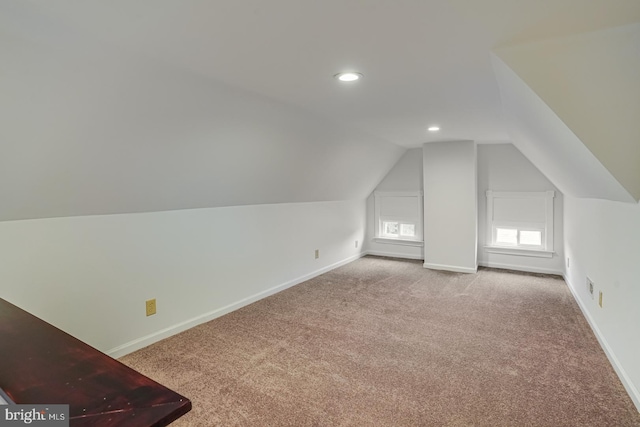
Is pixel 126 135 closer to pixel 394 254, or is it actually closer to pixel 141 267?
pixel 141 267

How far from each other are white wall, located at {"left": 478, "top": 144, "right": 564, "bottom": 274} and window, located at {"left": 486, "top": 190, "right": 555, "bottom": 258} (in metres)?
0.07

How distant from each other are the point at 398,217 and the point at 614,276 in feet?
12.6

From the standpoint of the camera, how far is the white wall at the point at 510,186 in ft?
16.4

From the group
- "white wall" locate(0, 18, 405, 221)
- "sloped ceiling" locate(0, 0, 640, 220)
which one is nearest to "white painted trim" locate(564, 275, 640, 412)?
"sloped ceiling" locate(0, 0, 640, 220)

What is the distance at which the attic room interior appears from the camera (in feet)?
4.92

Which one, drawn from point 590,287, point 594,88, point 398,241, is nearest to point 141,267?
point 594,88

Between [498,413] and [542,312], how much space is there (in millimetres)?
1980

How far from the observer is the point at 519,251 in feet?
17.1

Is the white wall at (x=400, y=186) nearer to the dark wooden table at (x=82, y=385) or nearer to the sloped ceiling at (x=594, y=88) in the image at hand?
the sloped ceiling at (x=594, y=88)

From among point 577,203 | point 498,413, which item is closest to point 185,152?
point 498,413

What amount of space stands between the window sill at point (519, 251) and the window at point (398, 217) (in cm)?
111

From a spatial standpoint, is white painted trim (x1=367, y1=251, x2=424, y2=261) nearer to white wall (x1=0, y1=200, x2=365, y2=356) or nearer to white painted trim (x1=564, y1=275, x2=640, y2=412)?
white wall (x1=0, y1=200, x2=365, y2=356)

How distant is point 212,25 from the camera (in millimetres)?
1526

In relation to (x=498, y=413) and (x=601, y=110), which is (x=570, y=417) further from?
(x=601, y=110)
